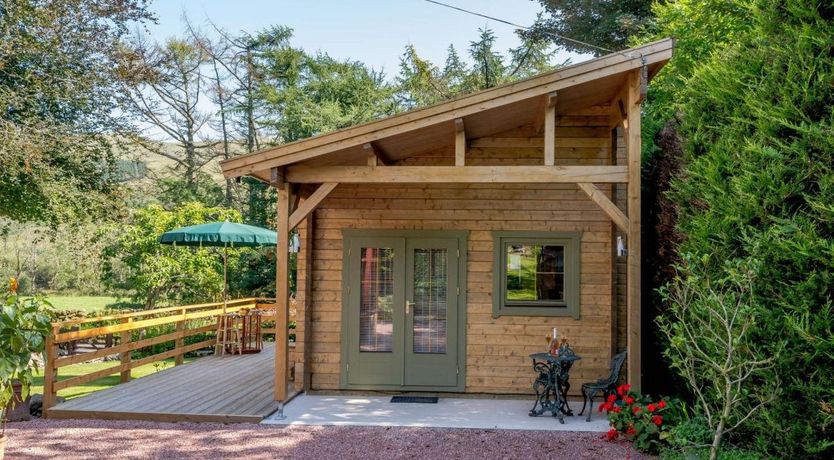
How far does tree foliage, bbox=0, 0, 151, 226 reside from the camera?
1058 centimetres

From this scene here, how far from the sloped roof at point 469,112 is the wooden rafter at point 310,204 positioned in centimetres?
32

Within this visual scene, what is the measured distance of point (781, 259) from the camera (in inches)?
149

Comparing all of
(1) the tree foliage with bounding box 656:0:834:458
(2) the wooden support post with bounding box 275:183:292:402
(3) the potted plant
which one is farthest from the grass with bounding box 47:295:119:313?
(1) the tree foliage with bounding box 656:0:834:458

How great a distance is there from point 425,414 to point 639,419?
2033 mm

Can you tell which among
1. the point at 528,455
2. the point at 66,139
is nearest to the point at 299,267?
the point at 528,455

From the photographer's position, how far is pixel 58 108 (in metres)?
11.7

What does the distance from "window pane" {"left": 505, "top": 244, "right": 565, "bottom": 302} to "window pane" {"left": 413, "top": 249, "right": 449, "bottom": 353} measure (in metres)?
0.75

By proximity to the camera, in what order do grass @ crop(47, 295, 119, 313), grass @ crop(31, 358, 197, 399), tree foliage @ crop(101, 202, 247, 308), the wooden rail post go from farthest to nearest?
grass @ crop(47, 295, 119, 313) → tree foliage @ crop(101, 202, 247, 308) → the wooden rail post → grass @ crop(31, 358, 197, 399)

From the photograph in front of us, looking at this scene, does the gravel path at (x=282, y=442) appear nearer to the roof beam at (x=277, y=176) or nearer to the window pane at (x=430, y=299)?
the window pane at (x=430, y=299)

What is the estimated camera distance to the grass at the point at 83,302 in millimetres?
16375

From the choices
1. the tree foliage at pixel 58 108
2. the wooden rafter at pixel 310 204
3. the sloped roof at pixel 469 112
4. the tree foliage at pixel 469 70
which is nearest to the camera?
the sloped roof at pixel 469 112

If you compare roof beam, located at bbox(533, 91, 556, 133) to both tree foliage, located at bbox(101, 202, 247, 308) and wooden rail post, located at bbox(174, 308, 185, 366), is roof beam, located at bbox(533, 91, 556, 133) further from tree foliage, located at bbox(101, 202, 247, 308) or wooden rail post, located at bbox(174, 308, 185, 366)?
tree foliage, located at bbox(101, 202, 247, 308)

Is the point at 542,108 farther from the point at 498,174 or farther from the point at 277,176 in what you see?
the point at 277,176

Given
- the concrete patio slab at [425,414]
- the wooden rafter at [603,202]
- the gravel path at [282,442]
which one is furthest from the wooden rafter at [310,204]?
the wooden rafter at [603,202]
